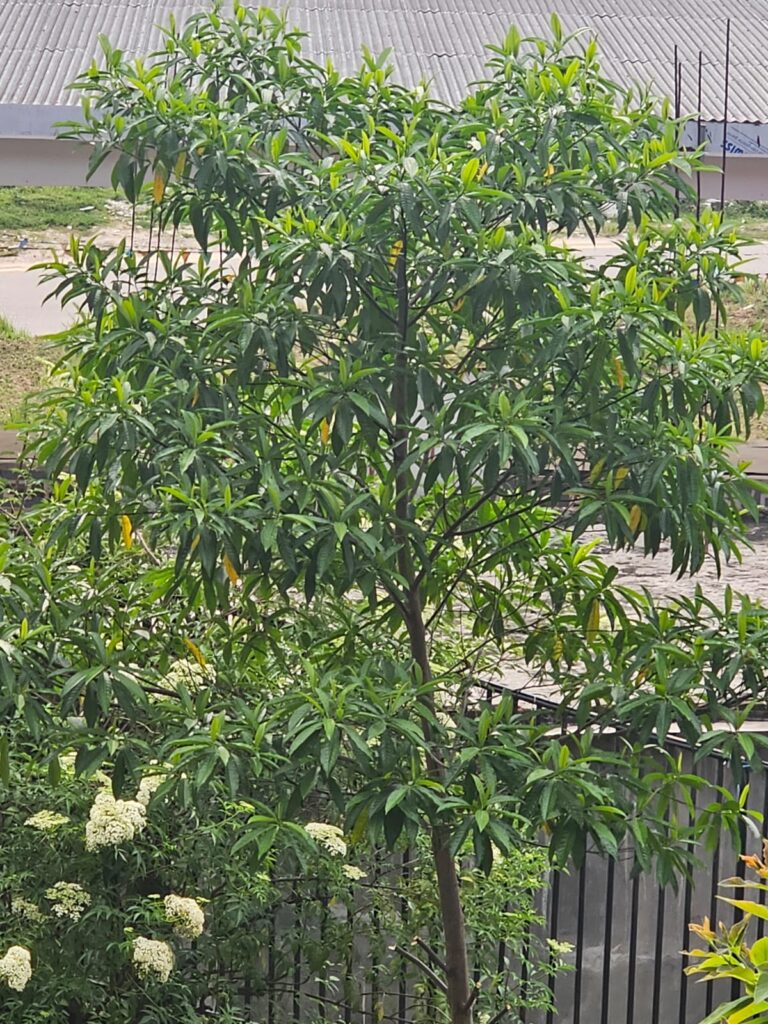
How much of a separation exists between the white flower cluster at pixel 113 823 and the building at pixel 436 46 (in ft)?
14.8

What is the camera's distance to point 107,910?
3664 mm

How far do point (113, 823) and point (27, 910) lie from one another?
47 cm

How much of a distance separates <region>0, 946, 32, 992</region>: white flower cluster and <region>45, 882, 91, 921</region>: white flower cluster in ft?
0.44

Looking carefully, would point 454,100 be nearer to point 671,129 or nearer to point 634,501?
point 671,129

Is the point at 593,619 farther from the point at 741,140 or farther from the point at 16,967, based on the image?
the point at 741,140

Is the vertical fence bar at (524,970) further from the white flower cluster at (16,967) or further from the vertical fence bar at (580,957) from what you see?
the white flower cluster at (16,967)

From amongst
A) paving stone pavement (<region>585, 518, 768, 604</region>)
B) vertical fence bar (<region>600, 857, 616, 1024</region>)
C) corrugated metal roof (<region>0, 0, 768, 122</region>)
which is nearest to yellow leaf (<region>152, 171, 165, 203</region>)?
vertical fence bar (<region>600, 857, 616, 1024</region>)

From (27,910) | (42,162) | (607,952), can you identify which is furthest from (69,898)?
(42,162)

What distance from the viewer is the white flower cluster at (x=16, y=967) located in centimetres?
335

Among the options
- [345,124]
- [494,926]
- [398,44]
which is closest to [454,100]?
[398,44]

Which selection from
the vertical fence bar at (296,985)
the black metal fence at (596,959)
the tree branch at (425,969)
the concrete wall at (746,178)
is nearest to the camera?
the tree branch at (425,969)

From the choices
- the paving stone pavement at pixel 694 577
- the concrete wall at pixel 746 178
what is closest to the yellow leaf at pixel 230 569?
the concrete wall at pixel 746 178

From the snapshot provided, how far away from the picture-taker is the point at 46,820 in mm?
3592

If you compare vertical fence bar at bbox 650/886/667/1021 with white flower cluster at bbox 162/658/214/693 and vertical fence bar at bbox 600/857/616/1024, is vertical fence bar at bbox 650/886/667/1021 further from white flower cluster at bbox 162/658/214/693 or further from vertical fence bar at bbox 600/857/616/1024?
white flower cluster at bbox 162/658/214/693
